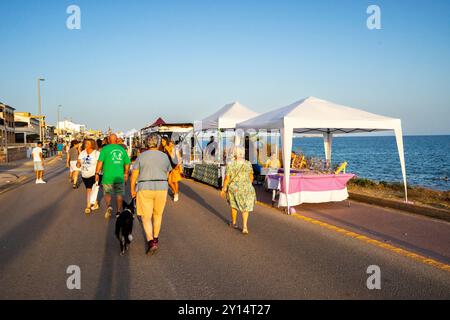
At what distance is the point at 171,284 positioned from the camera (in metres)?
4.88

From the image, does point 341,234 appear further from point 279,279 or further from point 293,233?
point 279,279

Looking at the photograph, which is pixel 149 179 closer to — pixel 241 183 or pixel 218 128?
pixel 241 183

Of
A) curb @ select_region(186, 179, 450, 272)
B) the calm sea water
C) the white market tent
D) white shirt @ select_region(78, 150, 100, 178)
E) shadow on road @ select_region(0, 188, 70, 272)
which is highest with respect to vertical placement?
the white market tent

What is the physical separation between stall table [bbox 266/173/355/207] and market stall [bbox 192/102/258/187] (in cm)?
Answer: 420

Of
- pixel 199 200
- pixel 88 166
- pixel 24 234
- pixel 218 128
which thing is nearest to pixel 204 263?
pixel 24 234

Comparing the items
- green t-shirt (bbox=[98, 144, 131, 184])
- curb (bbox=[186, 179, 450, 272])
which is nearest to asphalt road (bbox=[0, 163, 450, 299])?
curb (bbox=[186, 179, 450, 272])

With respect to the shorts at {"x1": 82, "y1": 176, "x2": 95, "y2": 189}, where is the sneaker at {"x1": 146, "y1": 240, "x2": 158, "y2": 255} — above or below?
below

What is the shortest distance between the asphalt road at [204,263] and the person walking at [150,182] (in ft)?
1.82

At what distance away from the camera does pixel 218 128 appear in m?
15.9

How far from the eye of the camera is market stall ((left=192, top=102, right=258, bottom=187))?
15.2 meters

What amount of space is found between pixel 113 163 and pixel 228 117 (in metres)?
8.13

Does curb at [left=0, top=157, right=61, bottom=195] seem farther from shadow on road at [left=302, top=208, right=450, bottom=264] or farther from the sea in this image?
shadow on road at [left=302, top=208, right=450, bottom=264]
